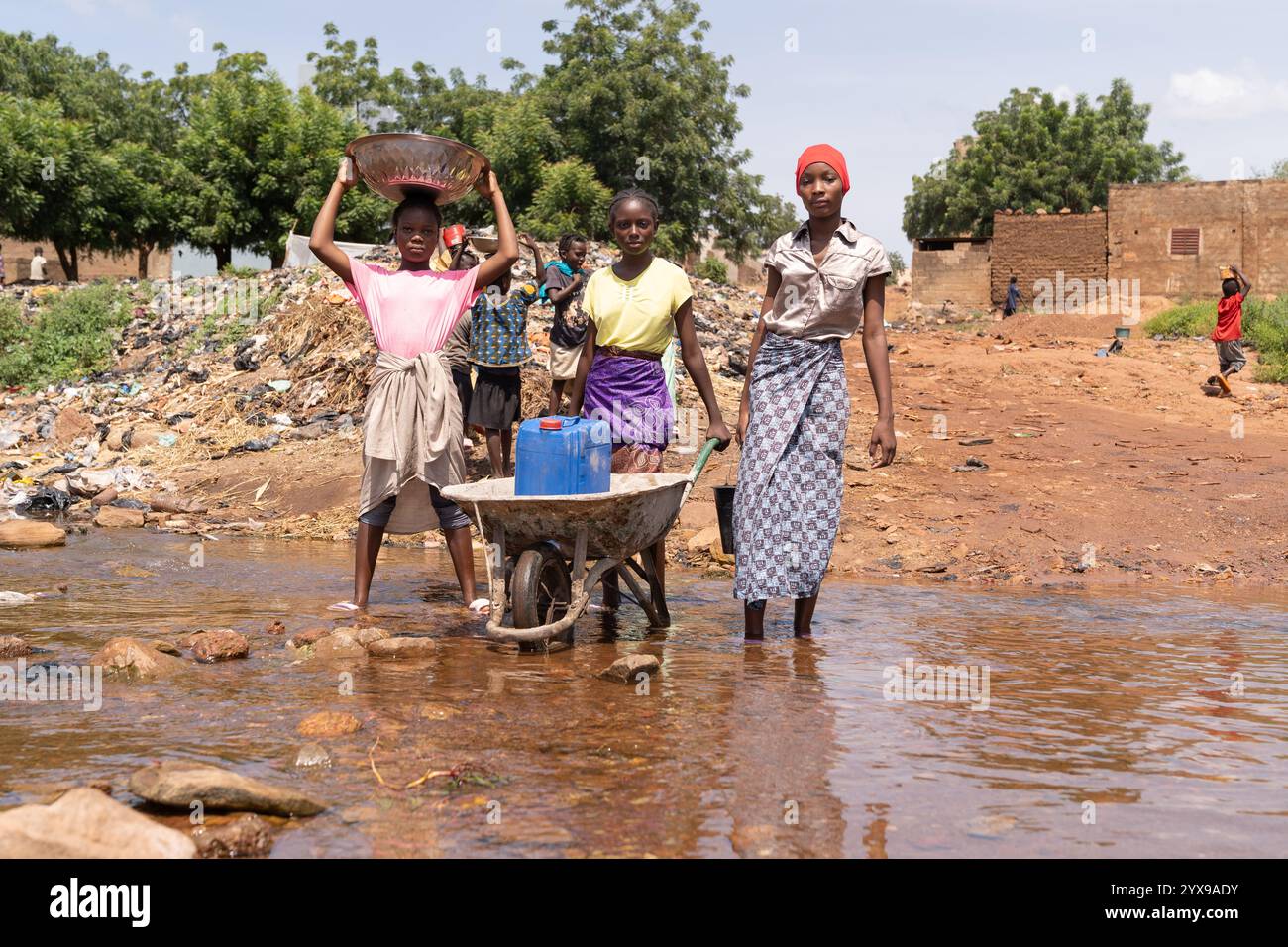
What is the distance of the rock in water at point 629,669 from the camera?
4090 mm

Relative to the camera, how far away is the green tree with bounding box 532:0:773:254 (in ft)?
98.4

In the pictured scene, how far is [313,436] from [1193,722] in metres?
8.70

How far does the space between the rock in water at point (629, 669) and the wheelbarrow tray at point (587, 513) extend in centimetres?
61

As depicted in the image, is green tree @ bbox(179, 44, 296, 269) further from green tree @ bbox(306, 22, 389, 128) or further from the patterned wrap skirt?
the patterned wrap skirt

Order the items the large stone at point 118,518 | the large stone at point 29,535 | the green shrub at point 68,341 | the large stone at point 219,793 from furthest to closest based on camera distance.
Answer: the green shrub at point 68,341 → the large stone at point 118,518 → the large stone at point 29,535 → the large stone at point 219,793

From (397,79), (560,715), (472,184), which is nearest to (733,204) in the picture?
(397,79)

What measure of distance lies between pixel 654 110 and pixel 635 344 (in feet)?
86.0

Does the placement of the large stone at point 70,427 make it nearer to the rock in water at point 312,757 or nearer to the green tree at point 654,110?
the rock in water at point 312,757

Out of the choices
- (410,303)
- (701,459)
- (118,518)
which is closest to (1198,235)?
(118,518)

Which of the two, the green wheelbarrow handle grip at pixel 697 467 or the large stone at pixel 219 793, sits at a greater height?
the green wheelbarrow handle grip at pixel 697 467

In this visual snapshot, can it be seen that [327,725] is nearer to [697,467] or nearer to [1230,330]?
[697,467]

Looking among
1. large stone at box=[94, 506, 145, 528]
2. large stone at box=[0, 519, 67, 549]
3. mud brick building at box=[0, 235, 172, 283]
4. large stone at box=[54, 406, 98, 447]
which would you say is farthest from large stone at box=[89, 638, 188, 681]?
mud brick building at box=[0, 235, 172, 283]

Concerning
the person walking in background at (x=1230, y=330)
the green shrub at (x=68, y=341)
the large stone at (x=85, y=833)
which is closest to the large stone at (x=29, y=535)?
the large stone at (x=85, y=833)

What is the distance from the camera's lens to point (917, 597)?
6449 millimetres
